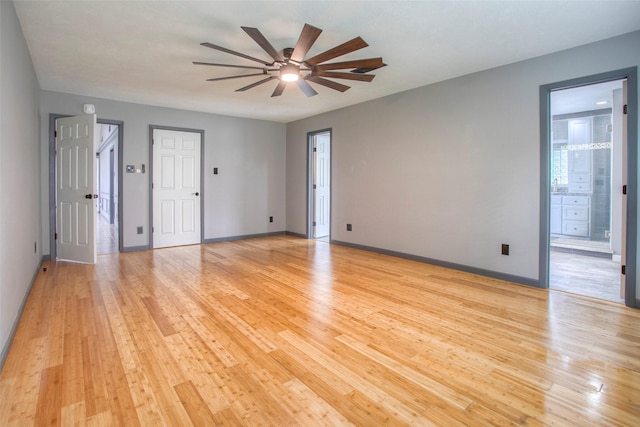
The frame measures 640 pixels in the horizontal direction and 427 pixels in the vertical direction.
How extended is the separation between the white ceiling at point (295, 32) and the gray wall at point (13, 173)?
35cm

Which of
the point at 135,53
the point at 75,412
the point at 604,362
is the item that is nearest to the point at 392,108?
the point at 135,53

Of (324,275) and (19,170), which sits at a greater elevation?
(19,170)

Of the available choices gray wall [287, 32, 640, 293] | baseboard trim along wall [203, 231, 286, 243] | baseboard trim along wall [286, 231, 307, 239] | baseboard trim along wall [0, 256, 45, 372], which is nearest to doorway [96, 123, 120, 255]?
baseboard trim along wall [203, 231, 286, 243]

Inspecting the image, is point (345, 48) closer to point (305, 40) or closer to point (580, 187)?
point (305, 40)

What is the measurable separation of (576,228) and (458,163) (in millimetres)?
3697

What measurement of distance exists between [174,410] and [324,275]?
8.54ft

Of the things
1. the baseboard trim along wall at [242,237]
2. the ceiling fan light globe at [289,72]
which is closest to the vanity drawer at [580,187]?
the baseboard trim along wall at [242,237]

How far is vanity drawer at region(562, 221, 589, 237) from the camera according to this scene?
240 inches

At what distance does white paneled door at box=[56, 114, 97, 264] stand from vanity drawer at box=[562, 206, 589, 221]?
7.99m

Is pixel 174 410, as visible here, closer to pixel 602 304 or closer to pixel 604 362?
pixel 604 362

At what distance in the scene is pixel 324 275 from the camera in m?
4.09

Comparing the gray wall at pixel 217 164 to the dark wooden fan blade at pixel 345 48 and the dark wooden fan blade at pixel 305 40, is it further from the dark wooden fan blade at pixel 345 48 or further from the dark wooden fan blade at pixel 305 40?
the dark wooden fan blade at pixel 345 48

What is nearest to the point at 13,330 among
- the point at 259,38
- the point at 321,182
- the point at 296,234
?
the point at 259,38

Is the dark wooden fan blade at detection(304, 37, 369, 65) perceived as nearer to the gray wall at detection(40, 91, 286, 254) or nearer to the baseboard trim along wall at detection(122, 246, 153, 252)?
the gray wall at detection(40, 91, 286, 254)
